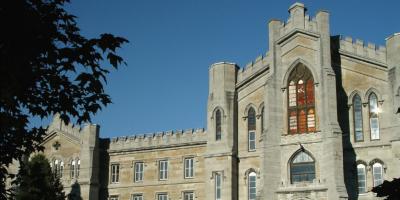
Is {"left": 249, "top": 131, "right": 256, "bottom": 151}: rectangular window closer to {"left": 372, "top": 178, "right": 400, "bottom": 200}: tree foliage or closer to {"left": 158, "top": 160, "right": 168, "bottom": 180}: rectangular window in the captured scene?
{"left": 158, "top": 160, "right": 168, "bottom": 180}: rectangular window

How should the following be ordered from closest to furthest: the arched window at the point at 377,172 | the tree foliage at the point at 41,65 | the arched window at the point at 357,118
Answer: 1. the tree foliage at the point at 41,65
2. the arched window at the point at 377,172
3. the arched window at the point at 357,118

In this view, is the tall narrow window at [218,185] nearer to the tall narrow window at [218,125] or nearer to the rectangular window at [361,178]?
the tall narrow window at [218,125]

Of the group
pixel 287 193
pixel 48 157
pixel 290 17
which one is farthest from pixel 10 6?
pixel 48 157

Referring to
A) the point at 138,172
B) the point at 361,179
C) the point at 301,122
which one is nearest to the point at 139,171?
the point at 138,172

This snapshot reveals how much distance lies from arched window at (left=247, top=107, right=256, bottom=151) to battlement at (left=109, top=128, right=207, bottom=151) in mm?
4517

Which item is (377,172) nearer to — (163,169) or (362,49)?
(362,49)

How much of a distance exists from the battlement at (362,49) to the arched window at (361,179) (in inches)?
256

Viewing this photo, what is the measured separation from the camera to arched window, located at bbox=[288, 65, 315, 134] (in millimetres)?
35938

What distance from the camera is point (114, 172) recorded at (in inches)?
1845

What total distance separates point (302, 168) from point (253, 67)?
8.72 metres

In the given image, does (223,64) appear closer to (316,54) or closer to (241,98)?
(241,98)

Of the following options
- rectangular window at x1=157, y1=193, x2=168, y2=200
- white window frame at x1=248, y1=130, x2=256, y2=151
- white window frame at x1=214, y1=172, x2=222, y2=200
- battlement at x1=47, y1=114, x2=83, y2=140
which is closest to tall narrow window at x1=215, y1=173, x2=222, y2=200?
white window frame at x1=214, y1=172, x2=222, y2=200

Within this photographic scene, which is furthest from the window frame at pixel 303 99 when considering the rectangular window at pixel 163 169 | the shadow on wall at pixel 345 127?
the rectangular window at pixel 163 169

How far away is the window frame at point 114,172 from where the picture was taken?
46.7 m
